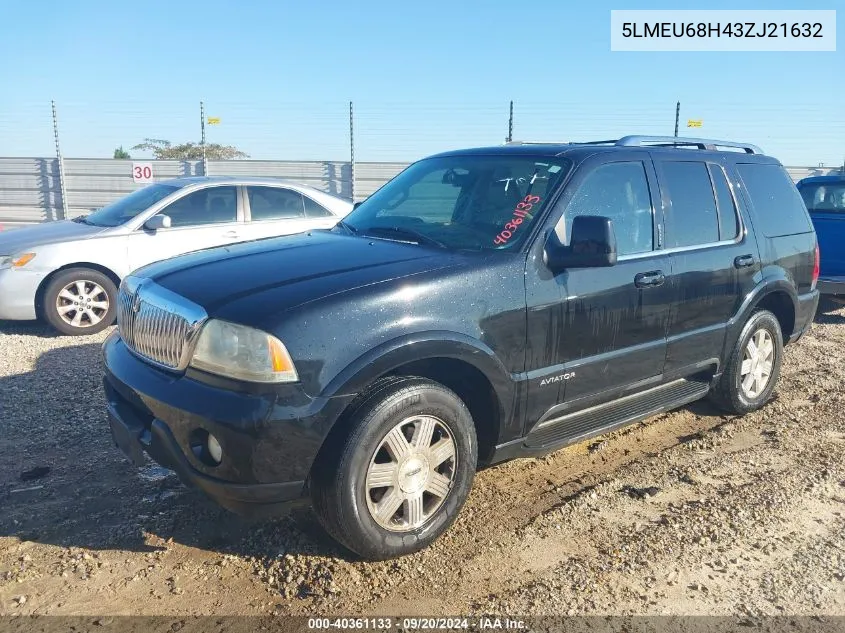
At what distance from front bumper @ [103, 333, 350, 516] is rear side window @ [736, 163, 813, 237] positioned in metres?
3.55

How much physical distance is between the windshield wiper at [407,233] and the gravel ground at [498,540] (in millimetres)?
1392

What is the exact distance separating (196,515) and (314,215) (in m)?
5.45

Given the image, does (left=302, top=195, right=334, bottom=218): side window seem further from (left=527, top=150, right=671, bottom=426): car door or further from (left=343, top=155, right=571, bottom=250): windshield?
(left=527, top=150, right=671, bottom=426): car door

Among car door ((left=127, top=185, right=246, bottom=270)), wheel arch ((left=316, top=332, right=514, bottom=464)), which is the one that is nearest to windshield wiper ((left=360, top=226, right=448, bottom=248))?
wheel arch ((left=316, top=332, right=514, bottom=464))

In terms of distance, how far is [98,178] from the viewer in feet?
55.9

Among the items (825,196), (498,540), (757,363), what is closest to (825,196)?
(825,196)

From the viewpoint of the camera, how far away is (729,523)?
343 cm

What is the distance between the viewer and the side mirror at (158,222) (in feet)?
23.3

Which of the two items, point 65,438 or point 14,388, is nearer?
point 65,438

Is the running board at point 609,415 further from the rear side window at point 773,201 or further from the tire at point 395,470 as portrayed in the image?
the rear side window at point 773,201

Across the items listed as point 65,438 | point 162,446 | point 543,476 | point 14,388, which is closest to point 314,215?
point 14,388

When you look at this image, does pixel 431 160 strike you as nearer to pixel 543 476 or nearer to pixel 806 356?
pixel 543 476

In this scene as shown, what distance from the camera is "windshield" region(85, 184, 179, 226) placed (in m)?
7.52

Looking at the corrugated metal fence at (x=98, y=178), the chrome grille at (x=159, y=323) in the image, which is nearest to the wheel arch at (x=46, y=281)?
the chrome grille at (x=159, y=323)
